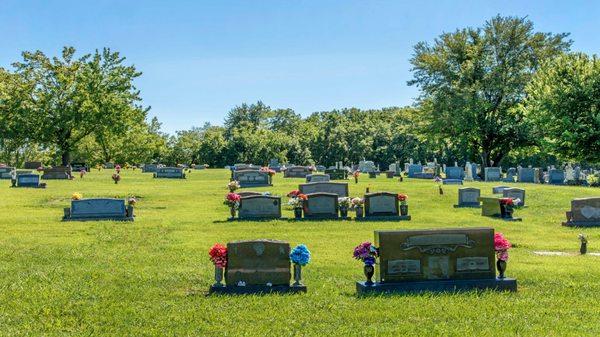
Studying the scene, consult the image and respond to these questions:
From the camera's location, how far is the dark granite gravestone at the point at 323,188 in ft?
106

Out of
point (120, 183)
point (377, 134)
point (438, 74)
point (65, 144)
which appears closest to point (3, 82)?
point (65, 144)

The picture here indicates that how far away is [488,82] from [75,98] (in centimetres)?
3708

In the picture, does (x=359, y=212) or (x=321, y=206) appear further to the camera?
(x=359, y=212)

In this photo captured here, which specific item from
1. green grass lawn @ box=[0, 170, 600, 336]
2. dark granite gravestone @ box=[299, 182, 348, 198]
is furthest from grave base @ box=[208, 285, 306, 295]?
dark granite gravestone @ box=[299, 182, 348, 198]

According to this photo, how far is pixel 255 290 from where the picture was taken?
486 inches

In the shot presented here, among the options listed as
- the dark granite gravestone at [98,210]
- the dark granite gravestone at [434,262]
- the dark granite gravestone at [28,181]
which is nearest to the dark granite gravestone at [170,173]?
the dark granite gravestone at [28,181]

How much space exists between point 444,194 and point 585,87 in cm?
995

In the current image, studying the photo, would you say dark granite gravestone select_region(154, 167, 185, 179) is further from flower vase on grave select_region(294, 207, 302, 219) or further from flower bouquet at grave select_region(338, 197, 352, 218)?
flower bouquet at grave select_region(338, 197, 352, 218)

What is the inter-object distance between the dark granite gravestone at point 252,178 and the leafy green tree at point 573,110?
17.2m

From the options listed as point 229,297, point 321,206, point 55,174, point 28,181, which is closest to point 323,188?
point 321,206

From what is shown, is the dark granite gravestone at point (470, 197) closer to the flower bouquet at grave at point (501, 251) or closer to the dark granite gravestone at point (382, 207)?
the dark granite gravestone at point (382, 207)

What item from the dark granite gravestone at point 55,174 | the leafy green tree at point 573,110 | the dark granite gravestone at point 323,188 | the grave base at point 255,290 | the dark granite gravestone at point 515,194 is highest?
the leafy green tree at point 573,110

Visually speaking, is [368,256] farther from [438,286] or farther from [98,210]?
[98,210]

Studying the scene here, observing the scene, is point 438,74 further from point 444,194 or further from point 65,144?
point 65,144
